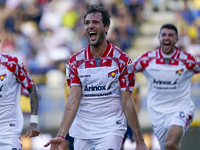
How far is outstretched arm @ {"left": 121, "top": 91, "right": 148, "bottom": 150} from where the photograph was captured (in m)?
4.15

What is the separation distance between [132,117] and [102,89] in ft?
1.51

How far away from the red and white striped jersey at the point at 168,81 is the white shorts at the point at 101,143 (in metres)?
2.15

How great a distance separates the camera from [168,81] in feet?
20.1

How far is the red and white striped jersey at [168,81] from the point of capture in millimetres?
6105

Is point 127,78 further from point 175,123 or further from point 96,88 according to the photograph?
point 175,123

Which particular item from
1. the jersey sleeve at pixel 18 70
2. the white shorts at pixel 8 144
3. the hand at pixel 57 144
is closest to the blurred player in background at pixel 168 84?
the jersey sleeve at pixel 18 70

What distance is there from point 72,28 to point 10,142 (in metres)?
9.47

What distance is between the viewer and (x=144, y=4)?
14.7m

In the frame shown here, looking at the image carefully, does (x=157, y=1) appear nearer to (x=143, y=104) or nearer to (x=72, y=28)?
(x=72, y=28)

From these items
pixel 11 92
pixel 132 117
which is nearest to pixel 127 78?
pixel 132 117

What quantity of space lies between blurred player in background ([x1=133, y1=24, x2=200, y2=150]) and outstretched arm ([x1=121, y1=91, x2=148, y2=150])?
1837 millimetres

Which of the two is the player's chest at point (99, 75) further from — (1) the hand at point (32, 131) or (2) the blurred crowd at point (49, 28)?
(2) the blurred crowd at point (49, 28)

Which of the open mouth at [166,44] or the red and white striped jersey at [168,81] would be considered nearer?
the red and white striped jersey at [168,81]

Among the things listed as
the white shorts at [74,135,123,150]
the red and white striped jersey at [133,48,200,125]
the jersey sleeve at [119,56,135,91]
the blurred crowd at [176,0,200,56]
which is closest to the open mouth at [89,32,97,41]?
the jersey sleeve at [119,56,135,91]
